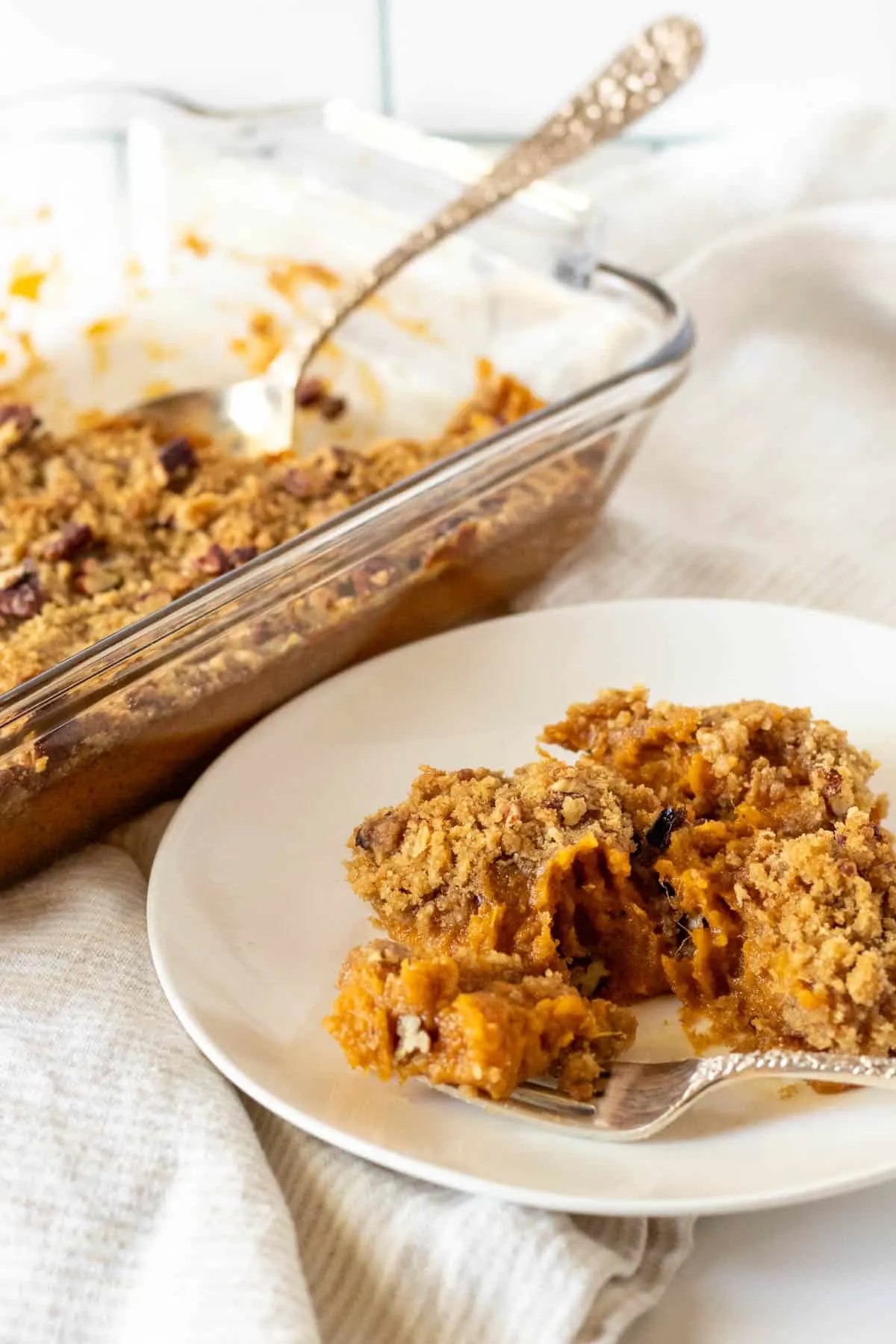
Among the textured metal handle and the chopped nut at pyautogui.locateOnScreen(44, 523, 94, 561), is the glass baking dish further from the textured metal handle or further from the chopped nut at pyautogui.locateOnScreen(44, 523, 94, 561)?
the textured metal handle

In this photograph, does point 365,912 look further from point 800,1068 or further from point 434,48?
point 434,48

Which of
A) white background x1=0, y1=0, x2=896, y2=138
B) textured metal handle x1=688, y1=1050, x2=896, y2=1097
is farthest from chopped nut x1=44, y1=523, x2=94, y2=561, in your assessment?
white background x1=0, y1=0, x2=896, y2=138

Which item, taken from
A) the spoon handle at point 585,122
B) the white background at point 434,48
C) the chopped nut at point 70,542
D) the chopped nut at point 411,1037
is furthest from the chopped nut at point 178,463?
the white background at point 434,48

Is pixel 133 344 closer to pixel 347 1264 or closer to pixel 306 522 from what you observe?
pixel 306 522

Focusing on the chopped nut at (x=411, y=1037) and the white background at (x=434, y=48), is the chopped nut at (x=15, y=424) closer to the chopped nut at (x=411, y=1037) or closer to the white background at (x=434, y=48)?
the white background at (x=434, y=48)

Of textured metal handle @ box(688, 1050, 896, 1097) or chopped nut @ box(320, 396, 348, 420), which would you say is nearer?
textured metal handle @ box(688, 1050, 896, 1097)

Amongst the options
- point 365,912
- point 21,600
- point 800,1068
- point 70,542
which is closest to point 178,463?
point 70,542

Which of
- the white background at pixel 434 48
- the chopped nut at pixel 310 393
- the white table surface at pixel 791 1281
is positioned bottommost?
the white table surface at pixel 791 1281
